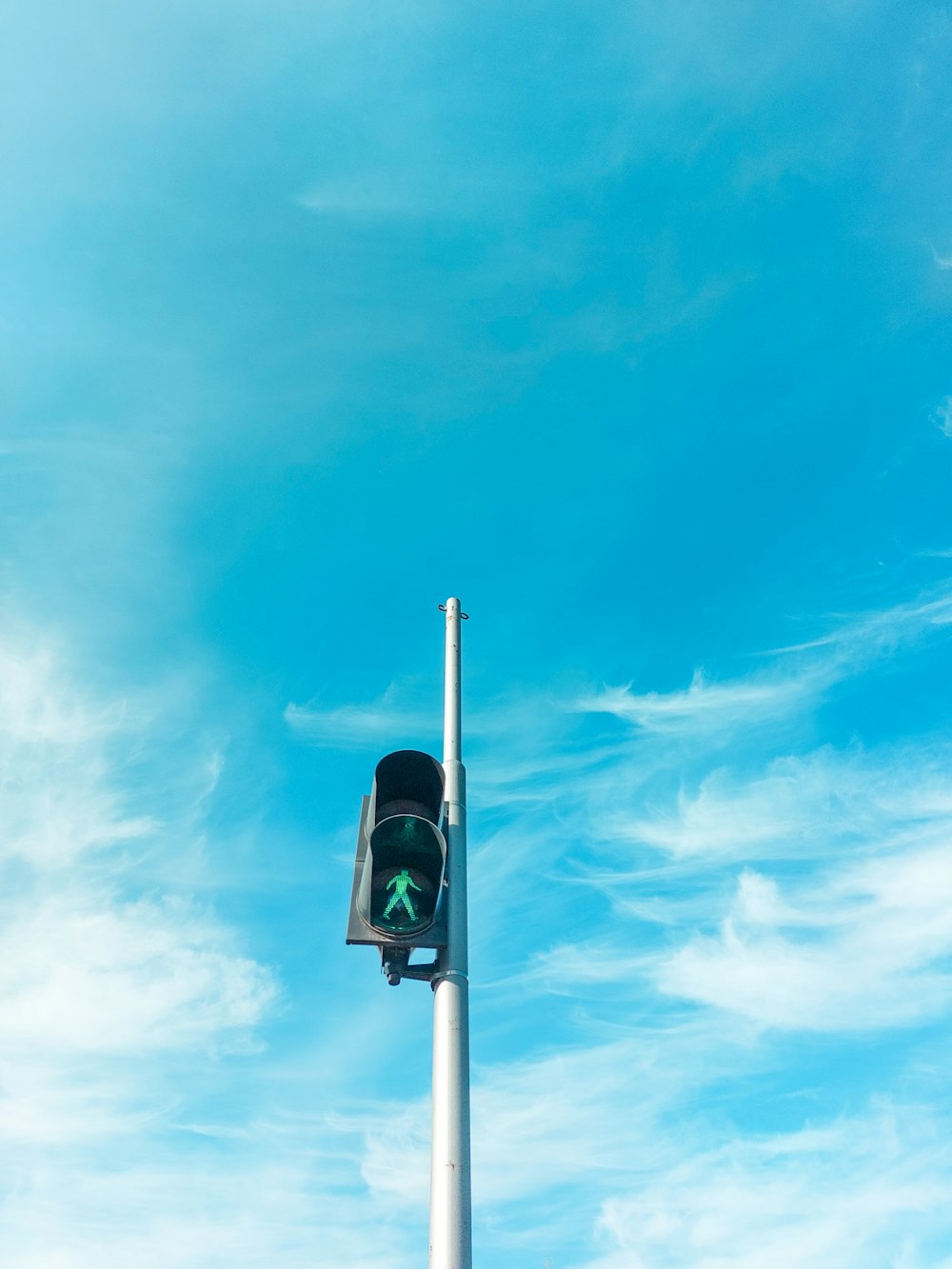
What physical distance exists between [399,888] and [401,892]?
0.03 m

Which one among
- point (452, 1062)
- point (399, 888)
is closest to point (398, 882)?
point (399, 888)

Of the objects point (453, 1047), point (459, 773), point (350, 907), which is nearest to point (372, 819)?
point (350, 907)

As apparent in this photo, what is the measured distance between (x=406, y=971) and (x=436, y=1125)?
0.92 metres

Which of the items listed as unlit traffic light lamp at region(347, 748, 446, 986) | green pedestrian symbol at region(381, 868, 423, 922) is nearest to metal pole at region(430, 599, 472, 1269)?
unlit traffic light lamp at region(347, 748, 446, 986)

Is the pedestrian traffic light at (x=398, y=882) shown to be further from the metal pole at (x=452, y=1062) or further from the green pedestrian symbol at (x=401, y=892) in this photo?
the metal pole at (x=452, y=1062)

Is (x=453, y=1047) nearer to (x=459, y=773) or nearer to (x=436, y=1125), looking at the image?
(x=436, y=1125)

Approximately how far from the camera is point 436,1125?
5.07 m

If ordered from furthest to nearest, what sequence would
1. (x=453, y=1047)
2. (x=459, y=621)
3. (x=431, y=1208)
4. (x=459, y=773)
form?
1. (x=459, y=621)
2. (x=459, y=773)
3. (x=453, y=1047)
4. (x=431, y=1208)

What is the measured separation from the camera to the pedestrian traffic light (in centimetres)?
546

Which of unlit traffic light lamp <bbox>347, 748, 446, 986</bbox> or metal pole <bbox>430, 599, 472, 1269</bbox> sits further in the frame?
unlit traffic light lamp <bbox>347, 748, 446, 986</bbox>

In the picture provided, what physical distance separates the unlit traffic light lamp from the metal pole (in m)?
0.13

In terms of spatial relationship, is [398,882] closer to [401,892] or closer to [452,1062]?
[401,892]

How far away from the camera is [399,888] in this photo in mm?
5527

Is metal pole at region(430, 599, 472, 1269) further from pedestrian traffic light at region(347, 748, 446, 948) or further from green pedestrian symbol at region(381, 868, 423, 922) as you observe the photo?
green pedestrian symbol at region(381, 868, 423, 922)
